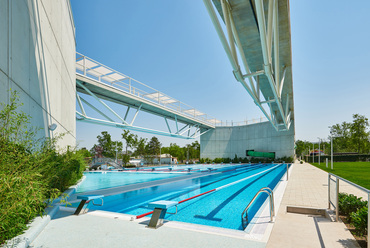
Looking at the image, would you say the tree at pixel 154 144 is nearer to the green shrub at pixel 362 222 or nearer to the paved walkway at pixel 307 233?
the paved walkway at pixel 307 233

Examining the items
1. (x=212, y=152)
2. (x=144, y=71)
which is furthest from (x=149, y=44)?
(x=212, y=152)

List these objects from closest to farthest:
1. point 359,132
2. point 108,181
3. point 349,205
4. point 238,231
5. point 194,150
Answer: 1. point 238,231
2. point 349,205
3. point 108,181
4. point 359,132
5. point 194,150

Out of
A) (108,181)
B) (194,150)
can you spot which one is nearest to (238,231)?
(108,181)

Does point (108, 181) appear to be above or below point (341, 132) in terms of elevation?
below

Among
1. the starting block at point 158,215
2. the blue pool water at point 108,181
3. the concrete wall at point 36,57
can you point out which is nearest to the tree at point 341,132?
the blue pool water at point 108,181

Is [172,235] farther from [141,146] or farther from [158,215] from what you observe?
[141,146]

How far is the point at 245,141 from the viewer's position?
38.1 metres

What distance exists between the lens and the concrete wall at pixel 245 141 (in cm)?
3423

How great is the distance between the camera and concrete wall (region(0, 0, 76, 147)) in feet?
14.0

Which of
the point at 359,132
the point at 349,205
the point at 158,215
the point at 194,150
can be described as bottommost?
the point at 194,150

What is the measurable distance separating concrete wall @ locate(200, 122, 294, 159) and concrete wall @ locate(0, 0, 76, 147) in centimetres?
3216

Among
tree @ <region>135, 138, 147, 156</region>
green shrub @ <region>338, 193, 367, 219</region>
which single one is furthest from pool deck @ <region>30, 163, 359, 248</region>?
tree @ <region>135, 138, 147, 156</region>

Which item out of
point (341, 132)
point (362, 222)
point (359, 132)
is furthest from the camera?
point (341, 132)

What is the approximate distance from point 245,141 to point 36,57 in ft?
117
